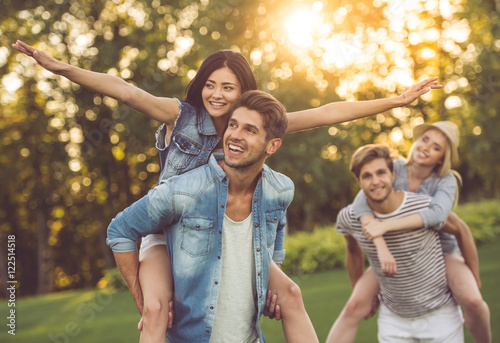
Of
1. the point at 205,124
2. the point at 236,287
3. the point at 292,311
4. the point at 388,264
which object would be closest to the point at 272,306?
the point at 292,311

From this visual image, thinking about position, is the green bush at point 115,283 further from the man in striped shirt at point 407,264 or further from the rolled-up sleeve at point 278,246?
the rolled-up sleeve at point 278,246

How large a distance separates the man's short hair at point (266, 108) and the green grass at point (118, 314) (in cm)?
453

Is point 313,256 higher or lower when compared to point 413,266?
lower

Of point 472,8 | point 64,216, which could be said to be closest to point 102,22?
point 64,216

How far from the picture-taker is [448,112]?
23.1 meters

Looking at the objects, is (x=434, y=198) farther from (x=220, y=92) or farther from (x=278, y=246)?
(x=220, y=92)

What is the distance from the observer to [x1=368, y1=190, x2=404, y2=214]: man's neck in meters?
4.21

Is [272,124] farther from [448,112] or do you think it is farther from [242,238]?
[448,112]

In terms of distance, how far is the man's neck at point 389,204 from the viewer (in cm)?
421

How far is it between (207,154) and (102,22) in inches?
779

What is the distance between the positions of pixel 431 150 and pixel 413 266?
0.97m

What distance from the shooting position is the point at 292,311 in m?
3.29

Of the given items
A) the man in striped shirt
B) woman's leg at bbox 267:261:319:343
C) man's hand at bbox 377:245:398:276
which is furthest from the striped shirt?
woman's leg at bbox 267:261:319:343

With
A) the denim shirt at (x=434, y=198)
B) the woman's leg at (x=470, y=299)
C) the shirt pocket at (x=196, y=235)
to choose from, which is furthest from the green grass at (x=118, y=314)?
the shirt pocket at (x=196, y=235)
